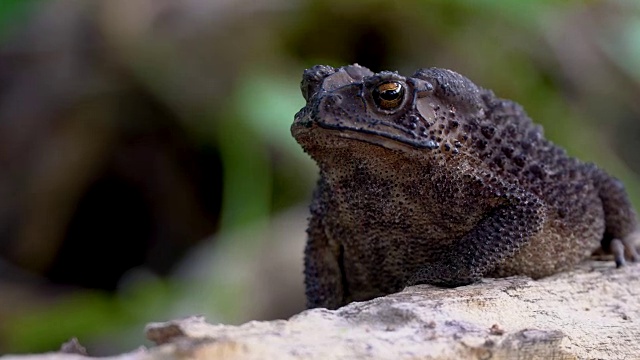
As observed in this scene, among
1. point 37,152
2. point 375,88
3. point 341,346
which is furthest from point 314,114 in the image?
point 37,152

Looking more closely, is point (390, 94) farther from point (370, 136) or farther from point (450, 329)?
point (450, 329)

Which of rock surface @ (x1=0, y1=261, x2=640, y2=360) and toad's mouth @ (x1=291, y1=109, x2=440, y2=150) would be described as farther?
toad's mouth @ (x1=291, y1=109, x2=440, y2=150)

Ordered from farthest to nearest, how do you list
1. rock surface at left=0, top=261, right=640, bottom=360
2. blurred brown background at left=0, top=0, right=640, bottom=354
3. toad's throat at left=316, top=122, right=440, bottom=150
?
1. blurred brown background at left=0, top=0, right=640, bottom=354
2. toad's throat at left=316, top=122, right=440, bottom=150
3. rock surface at left=0, top=261, right=640, bottom=360

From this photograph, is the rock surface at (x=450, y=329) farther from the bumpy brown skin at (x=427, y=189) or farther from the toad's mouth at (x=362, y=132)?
the toad's mouth at (x=362, y=132)

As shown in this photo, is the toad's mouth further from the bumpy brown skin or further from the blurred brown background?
the blurred brown background

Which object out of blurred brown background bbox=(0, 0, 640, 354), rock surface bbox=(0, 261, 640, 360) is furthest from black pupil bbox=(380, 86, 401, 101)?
blurred brown background bbox=(0, 0, 640, 354)

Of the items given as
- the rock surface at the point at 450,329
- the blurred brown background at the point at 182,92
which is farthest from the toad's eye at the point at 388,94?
the blurred brown background at the point at 182,92

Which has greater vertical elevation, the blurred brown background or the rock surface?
the blurred brown background
